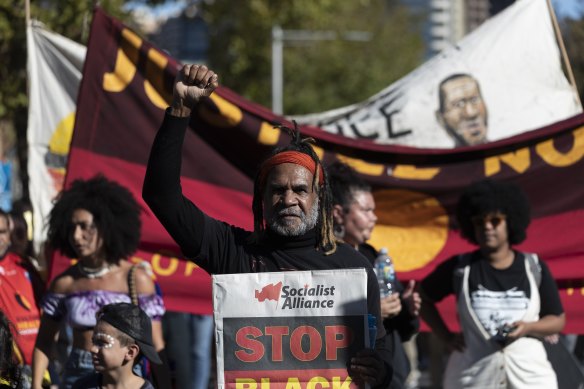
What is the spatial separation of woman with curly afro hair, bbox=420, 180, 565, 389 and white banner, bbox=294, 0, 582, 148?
2.40 m

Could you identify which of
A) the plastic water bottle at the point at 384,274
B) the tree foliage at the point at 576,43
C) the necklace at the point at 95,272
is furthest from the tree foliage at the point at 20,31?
the tree foliage at the point at 576,43

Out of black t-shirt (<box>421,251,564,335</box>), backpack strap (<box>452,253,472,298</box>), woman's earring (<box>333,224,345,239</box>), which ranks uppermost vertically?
woman's earring (<box>333,224,345,239</box>)

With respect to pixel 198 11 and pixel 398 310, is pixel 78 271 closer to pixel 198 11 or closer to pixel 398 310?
pixel 398 310

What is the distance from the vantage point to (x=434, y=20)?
458 feet

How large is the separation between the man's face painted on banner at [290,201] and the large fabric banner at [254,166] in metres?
3.07

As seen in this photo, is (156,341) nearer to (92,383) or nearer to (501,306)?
(92,383)

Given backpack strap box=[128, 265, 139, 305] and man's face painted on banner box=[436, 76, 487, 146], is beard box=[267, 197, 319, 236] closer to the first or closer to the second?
backpack strap box=[128, 265, 139, 305]

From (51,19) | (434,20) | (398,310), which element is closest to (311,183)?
→ (398,310)

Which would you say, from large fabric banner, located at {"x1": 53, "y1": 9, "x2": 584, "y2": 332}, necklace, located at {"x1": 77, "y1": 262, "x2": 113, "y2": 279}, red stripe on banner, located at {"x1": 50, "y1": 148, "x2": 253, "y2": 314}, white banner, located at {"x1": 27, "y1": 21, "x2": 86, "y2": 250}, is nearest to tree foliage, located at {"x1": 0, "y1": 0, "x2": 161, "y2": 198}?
white banner, located at {"x1": 27, "y1": 21, "x2": 86, "y2": 250}

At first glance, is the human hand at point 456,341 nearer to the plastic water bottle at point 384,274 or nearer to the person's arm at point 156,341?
the plastic water bottle at point 384,274

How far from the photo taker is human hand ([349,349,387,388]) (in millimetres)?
4164

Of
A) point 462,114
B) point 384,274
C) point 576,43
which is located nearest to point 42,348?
point 384,274

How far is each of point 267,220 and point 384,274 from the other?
1774 mm

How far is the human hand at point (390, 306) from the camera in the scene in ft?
19.3
